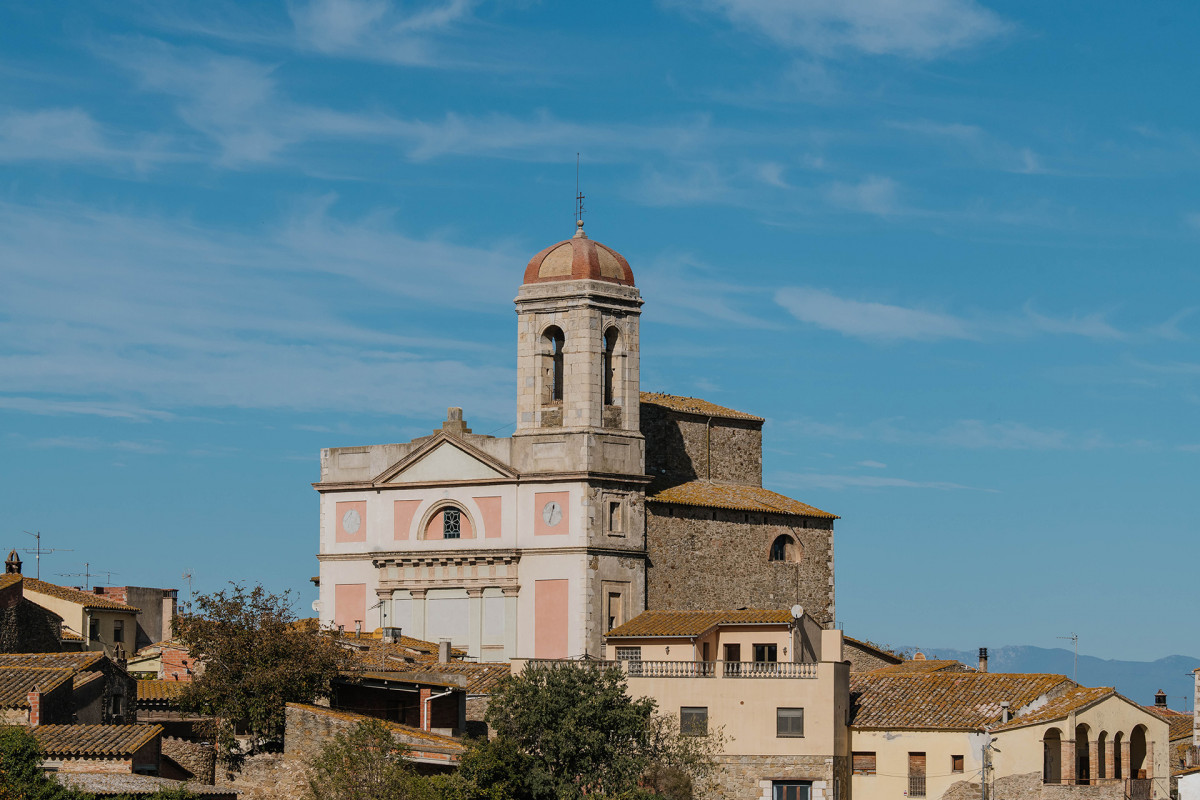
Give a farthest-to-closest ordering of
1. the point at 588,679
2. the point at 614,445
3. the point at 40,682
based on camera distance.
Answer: the point at 614,445 → the point at 588,679 → the point at 40,682

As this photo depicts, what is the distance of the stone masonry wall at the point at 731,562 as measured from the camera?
227ft

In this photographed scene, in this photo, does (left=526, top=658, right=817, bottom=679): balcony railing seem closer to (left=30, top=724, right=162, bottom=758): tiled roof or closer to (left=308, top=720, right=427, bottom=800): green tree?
(left=308, top=720, right=427, bottom=800): green tree

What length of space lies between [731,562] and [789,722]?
14008mm

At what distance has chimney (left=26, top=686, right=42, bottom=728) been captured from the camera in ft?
160

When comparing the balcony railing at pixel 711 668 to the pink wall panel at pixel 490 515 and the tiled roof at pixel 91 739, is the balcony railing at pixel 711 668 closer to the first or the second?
the pink wall panel at pixel 490 515

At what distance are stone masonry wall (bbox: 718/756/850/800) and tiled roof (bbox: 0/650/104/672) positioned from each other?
1559cm

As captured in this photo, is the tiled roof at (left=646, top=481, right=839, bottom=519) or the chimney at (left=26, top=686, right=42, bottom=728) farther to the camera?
the tiled roof at (left=646, top=481, right=839, bottom=519)

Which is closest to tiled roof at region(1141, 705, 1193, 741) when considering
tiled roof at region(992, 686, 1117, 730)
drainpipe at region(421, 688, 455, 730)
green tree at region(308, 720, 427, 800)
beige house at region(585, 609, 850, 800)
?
tiled roof at region(992, 686, 1117, 730)

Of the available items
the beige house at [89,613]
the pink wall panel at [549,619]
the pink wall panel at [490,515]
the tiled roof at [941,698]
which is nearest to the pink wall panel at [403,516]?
the pink wall panel at [490,515]

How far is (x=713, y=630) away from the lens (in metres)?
61.2

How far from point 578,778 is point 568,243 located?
73.2ft

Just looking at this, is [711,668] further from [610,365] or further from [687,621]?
[610,365]

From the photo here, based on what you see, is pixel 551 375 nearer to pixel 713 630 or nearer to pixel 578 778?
pixel 713 630

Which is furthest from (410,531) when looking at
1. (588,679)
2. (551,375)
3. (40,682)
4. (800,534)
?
(40,682)
